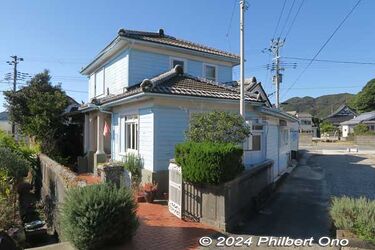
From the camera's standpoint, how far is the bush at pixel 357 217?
5.72 meters

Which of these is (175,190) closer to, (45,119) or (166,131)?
(166,131)

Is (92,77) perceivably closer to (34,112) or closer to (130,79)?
(34,112)

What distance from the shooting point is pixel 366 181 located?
17.3 meters

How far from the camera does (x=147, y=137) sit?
12.3m

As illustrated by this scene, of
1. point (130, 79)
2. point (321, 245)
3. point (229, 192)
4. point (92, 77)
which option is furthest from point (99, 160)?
point (321, 245)

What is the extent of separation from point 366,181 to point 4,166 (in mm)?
17574

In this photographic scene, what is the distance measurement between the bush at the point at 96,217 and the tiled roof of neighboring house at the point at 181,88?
207 inches

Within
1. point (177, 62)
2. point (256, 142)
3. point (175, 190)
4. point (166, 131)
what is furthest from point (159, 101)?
point (177, 62)

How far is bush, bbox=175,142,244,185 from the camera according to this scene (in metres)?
8.33

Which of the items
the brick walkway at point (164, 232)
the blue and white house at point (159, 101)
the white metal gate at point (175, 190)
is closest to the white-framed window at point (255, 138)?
the blue and white house at point (159, 101)

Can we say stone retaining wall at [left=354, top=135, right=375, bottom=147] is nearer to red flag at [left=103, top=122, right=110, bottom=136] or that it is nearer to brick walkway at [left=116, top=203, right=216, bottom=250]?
red flag at [left=103, top=122, right=110, bottom=136]

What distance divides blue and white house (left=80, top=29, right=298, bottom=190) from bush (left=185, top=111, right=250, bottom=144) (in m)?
2.06

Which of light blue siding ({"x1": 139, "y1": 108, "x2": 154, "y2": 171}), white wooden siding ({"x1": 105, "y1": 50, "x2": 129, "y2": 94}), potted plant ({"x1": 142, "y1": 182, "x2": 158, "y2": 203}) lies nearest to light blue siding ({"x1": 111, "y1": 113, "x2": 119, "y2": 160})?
white wooden siding ({"x1": 105, "y1": 50, "x2": 129, "y2": 94})

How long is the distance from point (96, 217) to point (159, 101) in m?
6.33
